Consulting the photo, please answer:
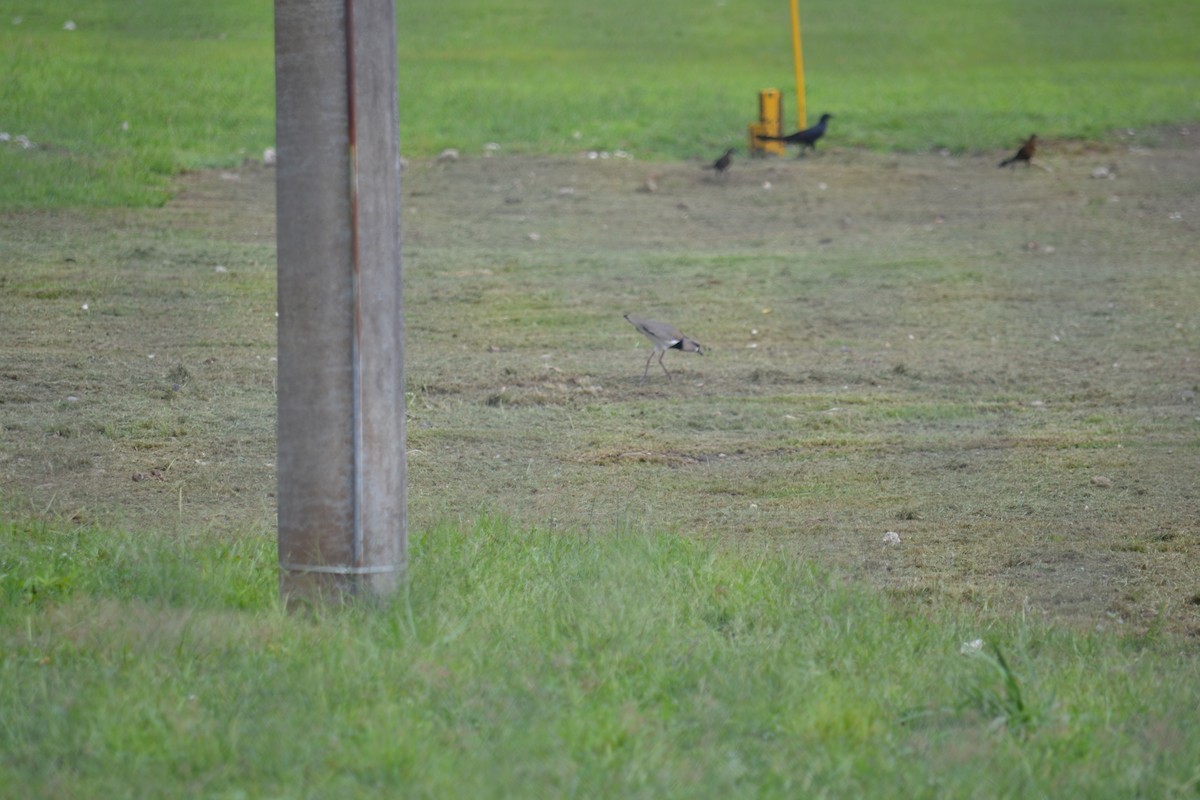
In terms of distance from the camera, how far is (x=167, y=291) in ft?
33.6

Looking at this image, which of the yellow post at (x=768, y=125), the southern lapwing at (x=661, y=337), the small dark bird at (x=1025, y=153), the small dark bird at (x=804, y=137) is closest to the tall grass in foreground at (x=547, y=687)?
the southern lapwing at (x=661, y=337)

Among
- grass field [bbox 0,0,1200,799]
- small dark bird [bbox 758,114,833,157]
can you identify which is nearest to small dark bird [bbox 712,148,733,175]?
grass field [bbox 0,0,1200,799]

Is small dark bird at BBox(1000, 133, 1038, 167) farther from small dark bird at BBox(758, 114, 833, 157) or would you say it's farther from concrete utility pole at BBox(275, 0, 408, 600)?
concrete utility pole at BBox(275, 0, 408, 600)

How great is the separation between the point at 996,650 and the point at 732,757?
868 mm

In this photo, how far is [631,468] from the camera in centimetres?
698

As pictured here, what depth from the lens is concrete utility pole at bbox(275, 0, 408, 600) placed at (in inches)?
165

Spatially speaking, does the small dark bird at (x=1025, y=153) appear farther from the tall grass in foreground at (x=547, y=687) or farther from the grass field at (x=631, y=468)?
the tall grass in foreground at (x=547, y=687)

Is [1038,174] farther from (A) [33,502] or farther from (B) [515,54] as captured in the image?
(A) [33,502]

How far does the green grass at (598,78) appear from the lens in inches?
636

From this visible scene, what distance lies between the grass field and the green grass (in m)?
0.16

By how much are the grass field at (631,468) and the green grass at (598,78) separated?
16 centimetres

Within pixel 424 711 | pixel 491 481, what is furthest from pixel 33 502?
pixel 424 711

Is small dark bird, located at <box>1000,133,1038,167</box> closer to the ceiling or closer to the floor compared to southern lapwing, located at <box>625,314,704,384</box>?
closer to the ceiling

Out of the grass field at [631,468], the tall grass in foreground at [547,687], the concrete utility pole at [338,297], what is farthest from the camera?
the concrete utility pole at [338,297]
